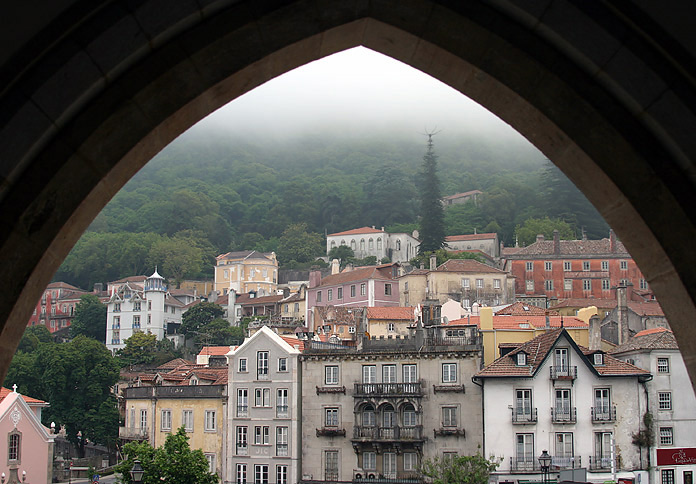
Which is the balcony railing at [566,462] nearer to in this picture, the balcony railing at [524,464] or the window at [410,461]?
the balcony railing at [524,464]

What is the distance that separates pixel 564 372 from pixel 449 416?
5.86 metres

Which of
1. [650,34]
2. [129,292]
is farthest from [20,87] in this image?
[129,292]

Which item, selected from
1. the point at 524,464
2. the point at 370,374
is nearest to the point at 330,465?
the point at 370,374

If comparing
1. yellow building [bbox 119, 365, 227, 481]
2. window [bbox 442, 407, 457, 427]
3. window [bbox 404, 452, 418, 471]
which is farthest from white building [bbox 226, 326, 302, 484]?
window [bbox 442, 407, 457, 427]

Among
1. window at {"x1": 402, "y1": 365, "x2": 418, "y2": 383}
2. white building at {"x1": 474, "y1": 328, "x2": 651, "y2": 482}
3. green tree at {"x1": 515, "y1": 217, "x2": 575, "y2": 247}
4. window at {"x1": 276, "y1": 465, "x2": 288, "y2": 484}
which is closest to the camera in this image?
white building at {"x1": 474, "y1": 328, "x2": 651, "y2": 482}

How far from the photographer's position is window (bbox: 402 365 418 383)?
42406 millimetres

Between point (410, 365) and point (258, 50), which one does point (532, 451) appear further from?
point (258, 50)

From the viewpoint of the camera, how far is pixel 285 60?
4781 millimetres

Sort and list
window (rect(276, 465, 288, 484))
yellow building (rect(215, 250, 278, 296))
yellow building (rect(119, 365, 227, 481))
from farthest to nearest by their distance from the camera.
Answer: yellow building (rect(215, 250, 278, 296))
yellow building (rect(119, 365, 227, 481))
window (rect(276, 465, 288, 484))

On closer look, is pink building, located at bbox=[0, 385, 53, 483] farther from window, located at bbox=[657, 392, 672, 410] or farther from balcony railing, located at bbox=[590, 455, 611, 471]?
window, located at bbox=[657, 392, 672, 410]

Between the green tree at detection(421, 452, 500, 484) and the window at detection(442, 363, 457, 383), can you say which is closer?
the green tree at detection(421, 452, 500, 484)

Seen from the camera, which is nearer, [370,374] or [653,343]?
[653,343]

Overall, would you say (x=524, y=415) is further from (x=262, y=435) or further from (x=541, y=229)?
(x=541, y=229)

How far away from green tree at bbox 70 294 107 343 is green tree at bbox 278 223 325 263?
134 ft
